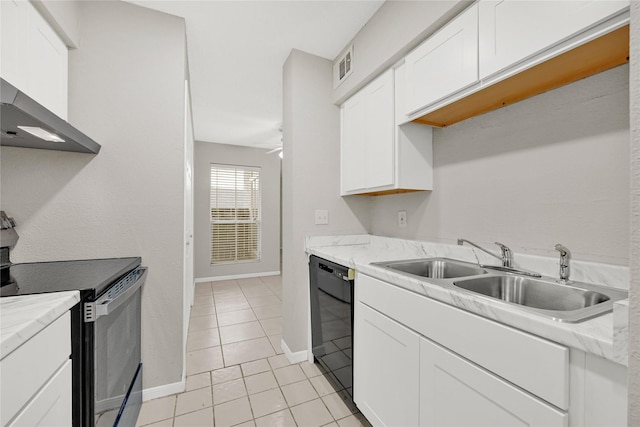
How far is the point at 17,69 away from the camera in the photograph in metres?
1.23

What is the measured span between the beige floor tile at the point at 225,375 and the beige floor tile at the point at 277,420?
505 mm

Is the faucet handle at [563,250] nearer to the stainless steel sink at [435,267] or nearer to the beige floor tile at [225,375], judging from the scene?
the stainless steel sink at [435,267]

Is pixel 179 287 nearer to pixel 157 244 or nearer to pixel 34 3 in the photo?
pixel 157 244

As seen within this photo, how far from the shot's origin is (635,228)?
17.2 inches

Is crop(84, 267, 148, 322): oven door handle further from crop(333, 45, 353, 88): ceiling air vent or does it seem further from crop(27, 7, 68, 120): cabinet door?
crop(333, 45, 353, 88): ceiling air vent

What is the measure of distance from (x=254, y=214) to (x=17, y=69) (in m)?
4.34

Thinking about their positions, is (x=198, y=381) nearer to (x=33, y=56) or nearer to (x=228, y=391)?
(x=228, y=391)

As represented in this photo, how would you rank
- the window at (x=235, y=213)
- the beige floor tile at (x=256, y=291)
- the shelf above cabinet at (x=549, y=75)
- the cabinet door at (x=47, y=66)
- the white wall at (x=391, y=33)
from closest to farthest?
the shelf above cabinet at (x=549, y=75) < the cabinet door at (x=47, y=66) < the white wall at (x=391, y=33) < the beige floor tile at (x=256, y=291) < the window at (x=235, y=213)

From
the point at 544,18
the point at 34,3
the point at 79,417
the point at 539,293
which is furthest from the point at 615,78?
the point at 34,3

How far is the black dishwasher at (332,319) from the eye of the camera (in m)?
1.72

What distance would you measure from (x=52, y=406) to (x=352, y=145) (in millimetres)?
2124

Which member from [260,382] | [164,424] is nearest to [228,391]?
[260,382]

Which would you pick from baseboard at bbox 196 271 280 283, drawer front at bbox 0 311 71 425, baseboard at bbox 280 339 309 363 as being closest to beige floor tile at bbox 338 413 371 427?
baseboard at bbox 280 339 309 363

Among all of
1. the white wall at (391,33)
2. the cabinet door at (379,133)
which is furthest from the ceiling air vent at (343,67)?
the cabinet door at (379,133)
